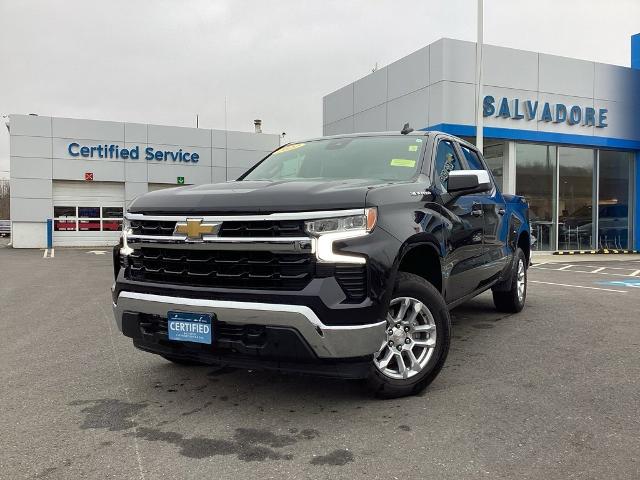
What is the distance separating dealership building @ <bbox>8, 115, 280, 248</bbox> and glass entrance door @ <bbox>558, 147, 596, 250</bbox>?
15.7 m

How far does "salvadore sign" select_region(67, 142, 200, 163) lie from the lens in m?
26.2

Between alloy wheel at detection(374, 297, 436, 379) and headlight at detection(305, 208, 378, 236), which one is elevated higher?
headlight at detection(305, 208, 378, 236)

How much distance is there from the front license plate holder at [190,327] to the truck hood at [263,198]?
25.7 inches

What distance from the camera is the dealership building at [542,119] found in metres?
17.3

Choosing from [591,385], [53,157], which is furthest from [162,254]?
[53,157]

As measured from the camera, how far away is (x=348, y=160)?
15.1ft

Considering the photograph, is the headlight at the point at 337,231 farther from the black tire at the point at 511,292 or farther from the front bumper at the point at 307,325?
the black tire at the point at 511,292

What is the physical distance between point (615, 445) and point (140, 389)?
3.13 meters

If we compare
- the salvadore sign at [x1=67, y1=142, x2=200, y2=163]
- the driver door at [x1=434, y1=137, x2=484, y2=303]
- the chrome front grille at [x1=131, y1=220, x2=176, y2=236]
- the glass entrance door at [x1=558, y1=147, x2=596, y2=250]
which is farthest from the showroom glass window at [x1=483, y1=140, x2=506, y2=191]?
the chrome front grille at [x1=131, y1=220, x2=176, y2=236]

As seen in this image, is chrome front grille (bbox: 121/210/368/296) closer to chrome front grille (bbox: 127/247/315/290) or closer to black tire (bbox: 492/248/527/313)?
chrome front grille (bbox: 127/247/315/290)

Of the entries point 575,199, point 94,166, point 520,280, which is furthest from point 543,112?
point 94,166

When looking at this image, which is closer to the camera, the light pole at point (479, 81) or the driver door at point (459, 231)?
the driver door at point (459, 231)

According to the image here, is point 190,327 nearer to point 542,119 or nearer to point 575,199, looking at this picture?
point 542,119

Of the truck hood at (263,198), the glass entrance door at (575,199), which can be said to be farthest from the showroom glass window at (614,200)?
the truck hood at (263,198)
